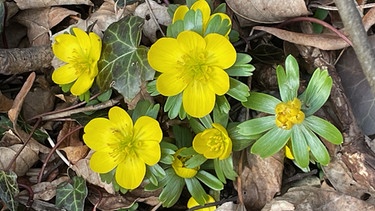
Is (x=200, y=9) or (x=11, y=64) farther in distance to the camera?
(x=11, y=64)

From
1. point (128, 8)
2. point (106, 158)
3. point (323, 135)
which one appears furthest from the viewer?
point (128, 8)

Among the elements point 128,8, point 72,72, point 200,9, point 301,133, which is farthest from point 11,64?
point 301,133

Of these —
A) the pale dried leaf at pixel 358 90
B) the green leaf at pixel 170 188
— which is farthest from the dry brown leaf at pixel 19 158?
the pale dried leaf at pixel 358 90

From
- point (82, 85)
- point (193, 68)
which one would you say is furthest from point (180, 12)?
point (82, 85)

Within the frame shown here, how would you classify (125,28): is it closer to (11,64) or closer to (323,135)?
(11,64)

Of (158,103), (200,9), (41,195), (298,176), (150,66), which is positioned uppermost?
A: (200,9)
